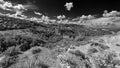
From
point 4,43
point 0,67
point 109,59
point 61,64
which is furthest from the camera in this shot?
point 4,43

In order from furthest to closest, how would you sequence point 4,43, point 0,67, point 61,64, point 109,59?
point 4,43
point 109,59
point 61,64
point 0,67

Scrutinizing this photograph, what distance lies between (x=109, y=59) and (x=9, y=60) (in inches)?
322

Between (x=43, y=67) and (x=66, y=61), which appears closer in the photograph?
(x=43, y=67)

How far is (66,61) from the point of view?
8734 millimetres

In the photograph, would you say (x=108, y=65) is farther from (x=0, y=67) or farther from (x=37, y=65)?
(x=0, y=67)

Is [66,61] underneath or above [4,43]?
underneath

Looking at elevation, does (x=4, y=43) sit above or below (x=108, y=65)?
above

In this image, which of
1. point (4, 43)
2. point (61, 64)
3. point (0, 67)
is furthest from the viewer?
point (4, 43)

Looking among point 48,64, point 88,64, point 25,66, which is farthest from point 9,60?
point 88,64

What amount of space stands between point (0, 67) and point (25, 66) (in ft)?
5.74

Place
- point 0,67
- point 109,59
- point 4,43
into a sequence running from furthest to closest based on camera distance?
point 4,43 < point 109,59 < point 0,67

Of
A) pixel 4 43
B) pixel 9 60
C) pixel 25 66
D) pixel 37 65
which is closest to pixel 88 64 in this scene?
pixel 37 65

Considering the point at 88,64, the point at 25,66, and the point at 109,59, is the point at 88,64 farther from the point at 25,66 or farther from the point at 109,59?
the point at 25,66

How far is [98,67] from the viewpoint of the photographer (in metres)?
8.01
